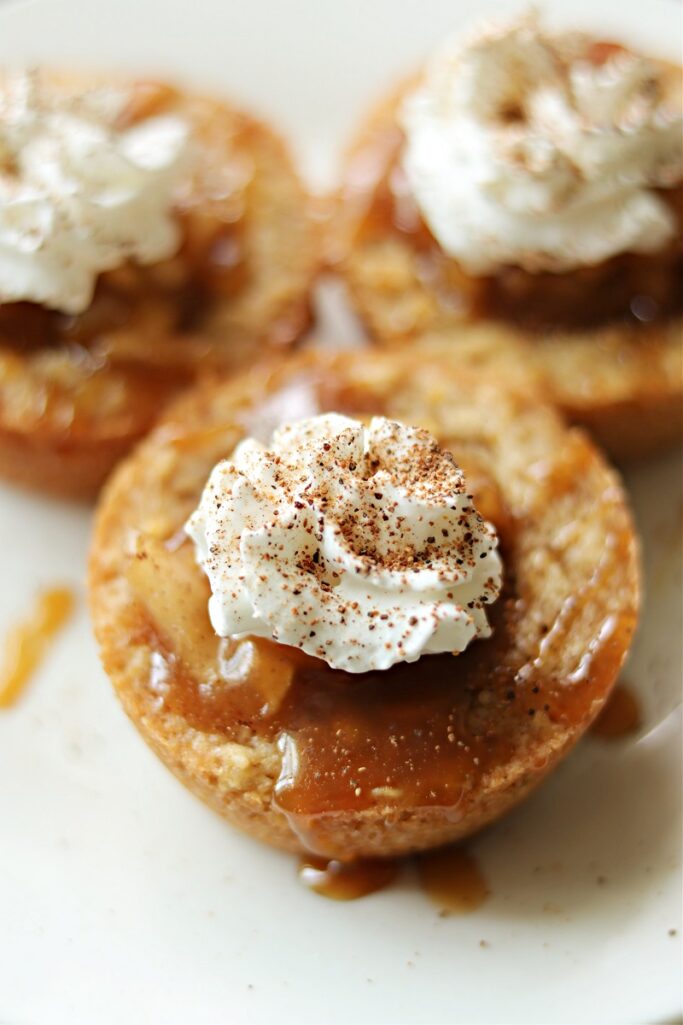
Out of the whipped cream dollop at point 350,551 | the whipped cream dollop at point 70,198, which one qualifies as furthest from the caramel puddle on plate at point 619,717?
the whipped cream dollop at point 70,198

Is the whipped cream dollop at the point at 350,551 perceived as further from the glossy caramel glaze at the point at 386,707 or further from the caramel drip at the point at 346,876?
the caramel drip at the point at 346,876

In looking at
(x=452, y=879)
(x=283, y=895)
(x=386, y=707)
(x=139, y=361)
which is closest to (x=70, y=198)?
(x=139, y=361)

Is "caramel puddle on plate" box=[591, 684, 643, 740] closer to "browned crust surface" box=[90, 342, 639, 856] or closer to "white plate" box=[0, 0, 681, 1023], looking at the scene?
"white plate" box=[0, 0, 681, 1023]

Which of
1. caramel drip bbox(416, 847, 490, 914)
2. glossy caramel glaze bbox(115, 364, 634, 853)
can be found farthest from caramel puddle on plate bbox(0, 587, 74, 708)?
caramel drip bbox(416, 847, 490, 914)

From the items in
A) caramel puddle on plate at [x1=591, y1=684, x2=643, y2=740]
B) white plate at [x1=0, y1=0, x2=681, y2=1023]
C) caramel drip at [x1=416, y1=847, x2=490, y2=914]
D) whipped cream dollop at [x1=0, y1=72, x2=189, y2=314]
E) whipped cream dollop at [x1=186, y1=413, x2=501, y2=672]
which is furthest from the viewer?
whipped cream dollop at [x1=0, y1=72, x2=189, y2=314]

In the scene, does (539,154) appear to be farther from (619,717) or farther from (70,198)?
(619,717)
